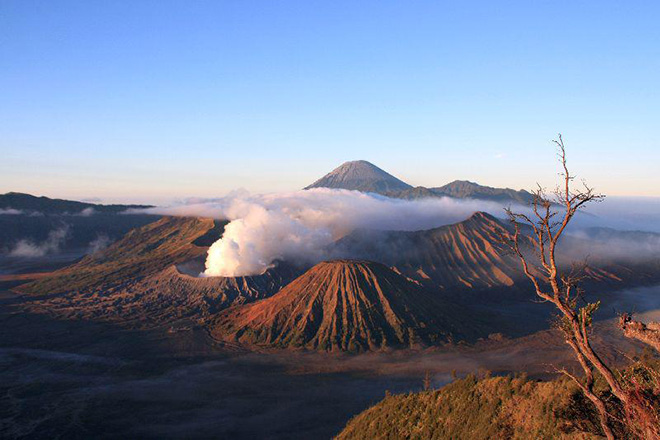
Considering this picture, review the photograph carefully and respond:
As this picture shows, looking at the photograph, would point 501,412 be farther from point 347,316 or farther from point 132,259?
point 132,259

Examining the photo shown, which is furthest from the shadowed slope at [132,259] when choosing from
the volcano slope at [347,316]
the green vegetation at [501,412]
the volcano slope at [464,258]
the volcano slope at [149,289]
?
the green vegetation at [501,412]

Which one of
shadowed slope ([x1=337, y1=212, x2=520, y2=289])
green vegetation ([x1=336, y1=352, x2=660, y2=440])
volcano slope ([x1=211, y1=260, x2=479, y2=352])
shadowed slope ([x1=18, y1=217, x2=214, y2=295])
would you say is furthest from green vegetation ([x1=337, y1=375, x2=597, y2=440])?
shadowed slope ([x1=18, y1=217, x2=214, y2=295])

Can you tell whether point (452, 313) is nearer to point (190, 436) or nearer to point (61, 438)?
point (190, 436)

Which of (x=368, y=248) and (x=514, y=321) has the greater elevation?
(x=368, y=248)

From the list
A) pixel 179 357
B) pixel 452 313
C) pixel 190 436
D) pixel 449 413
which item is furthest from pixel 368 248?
pixel 449 413

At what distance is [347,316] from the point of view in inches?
3465

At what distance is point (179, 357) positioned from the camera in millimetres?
76125

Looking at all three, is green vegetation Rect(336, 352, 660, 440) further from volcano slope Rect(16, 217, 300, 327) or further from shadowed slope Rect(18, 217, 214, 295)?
shadowed slope Rect(18, 217, 214, 295)

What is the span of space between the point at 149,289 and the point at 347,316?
61052 mm

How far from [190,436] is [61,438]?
1411 cm

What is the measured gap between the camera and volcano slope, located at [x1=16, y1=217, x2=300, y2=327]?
106 m

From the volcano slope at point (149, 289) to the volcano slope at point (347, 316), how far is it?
43.9ft

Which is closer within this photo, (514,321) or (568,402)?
(568,402)

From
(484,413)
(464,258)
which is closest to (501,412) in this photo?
(484,413)
